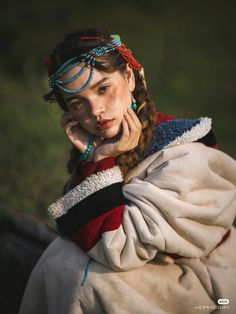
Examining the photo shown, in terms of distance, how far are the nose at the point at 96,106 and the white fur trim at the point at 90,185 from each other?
29 centimetres

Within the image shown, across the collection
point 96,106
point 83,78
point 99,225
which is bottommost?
point 99,225

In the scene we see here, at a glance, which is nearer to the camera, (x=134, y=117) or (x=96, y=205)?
(x=96, y=205)

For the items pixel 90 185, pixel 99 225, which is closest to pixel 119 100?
pixel 90 185

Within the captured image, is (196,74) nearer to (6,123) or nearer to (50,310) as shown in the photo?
(6,123)

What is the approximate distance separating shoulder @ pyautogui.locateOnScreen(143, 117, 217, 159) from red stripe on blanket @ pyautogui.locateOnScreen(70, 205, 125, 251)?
0.38 m

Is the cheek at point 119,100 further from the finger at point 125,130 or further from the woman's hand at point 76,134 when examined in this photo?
the woman's hand at point 76,134

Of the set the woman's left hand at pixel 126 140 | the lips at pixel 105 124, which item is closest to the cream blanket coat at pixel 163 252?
the woman's left hand at pixel 126 140

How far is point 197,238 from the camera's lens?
238cm

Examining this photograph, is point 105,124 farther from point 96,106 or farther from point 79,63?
point 79,63

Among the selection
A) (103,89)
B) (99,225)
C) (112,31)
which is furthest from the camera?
(112,31)

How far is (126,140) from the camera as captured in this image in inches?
96.3

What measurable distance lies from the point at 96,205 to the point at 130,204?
17 centimetres

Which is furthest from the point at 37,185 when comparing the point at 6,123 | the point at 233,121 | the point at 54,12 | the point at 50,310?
the point at 54,12

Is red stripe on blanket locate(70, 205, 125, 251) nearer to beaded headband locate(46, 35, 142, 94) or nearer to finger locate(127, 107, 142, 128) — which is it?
finger locate(127, 107, 142, 128)
